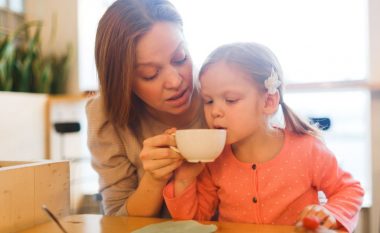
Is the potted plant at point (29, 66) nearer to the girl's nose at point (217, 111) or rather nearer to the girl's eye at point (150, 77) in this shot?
the girl's eye at point (150, 77)

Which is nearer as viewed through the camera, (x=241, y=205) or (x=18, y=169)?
(x=18, y=169)

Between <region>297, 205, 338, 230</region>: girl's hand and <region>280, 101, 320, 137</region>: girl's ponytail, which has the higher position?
<region>280, 101, 320, 137</region>: girl's ponytail

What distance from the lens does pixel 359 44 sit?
236 cm

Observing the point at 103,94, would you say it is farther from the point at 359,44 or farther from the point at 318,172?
the point at 359,44

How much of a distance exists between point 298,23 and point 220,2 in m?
0.53

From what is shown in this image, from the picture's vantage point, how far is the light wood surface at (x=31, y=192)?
0.90 meters

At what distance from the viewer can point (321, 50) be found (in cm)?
245

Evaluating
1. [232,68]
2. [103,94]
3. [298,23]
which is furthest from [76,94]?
[232,68]

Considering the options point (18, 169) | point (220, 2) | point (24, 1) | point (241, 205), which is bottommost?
point (241, 205)

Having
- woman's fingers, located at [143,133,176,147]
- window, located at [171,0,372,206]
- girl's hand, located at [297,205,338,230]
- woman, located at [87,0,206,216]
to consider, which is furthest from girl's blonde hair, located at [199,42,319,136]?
window, located at [171,0,372,206]

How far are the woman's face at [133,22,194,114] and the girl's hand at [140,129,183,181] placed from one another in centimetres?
19

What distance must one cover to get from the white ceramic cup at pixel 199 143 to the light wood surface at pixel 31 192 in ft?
1.13

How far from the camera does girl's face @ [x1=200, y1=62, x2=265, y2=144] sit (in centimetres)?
107

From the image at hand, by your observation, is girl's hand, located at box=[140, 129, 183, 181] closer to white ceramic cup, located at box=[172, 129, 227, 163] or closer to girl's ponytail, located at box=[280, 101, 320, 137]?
white ceramic cup, located at box=[172, 129, 227, 163]
